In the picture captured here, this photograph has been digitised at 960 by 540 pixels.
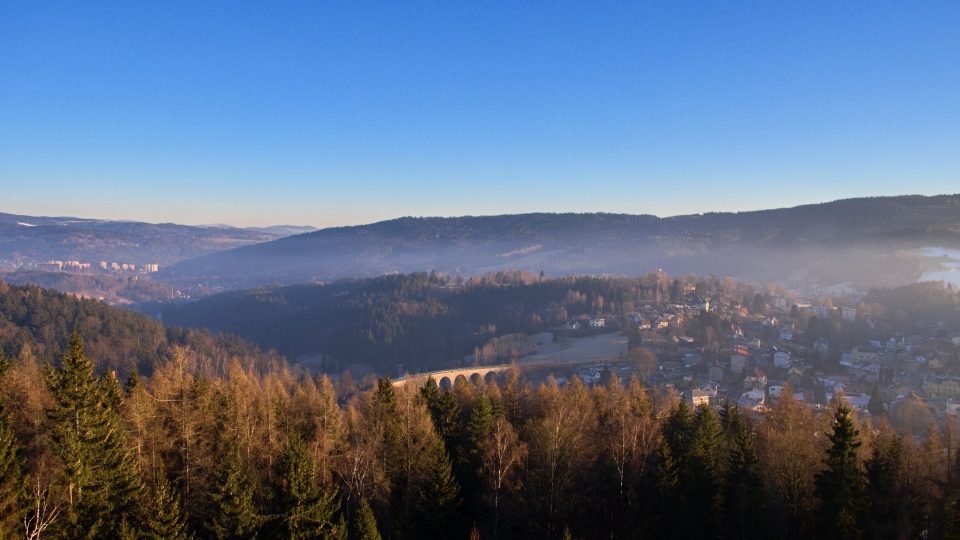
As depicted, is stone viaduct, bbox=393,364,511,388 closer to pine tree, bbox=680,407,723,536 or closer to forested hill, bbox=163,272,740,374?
forested hill, bbox=163,272,740,374

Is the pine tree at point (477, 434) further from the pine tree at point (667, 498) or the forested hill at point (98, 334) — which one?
the forested hill at point (98, 334)

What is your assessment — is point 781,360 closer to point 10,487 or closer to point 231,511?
point 231,511

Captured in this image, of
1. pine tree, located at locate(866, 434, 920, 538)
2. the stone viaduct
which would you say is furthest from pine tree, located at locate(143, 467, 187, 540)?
the stone viaduct

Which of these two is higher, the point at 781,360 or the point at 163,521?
the point at 163,521

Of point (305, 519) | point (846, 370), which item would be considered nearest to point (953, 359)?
point (846, 370)

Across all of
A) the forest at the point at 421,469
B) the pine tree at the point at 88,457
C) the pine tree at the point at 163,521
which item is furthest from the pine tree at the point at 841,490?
the pine tree at the point at 88,457

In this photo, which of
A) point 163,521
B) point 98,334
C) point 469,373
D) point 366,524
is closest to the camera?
point 163,521

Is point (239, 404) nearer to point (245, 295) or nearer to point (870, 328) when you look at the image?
point (870, 328)

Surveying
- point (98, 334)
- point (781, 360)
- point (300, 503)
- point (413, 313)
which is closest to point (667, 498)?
point (300, 503)
